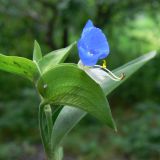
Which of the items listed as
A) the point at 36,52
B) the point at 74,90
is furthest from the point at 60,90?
the point at 36,52

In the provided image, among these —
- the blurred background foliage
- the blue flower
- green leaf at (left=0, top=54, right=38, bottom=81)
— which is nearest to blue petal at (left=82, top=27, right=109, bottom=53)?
the blue flower

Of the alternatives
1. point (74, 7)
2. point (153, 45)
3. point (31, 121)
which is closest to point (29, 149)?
point (31, 121)

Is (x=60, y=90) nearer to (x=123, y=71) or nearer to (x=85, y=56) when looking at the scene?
(x=85, y=56)

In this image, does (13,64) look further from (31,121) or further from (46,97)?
(31,121)

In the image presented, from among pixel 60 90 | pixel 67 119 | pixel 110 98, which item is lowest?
pixel 110 98

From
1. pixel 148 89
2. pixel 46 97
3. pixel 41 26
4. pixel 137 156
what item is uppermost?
pixel 46 97

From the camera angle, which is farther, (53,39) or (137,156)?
(53,39)

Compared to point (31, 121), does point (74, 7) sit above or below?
above
